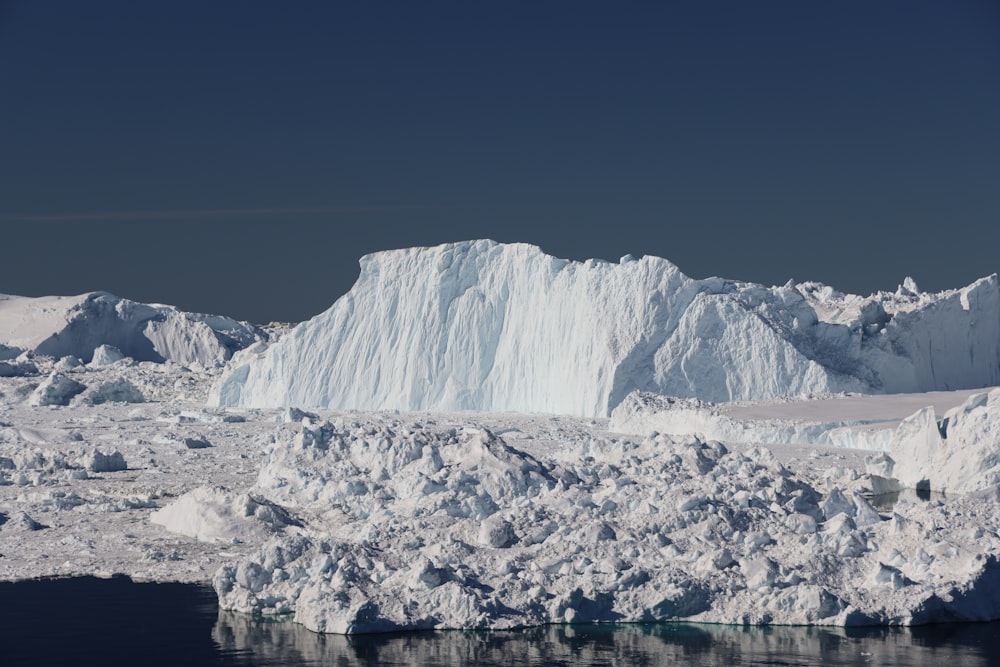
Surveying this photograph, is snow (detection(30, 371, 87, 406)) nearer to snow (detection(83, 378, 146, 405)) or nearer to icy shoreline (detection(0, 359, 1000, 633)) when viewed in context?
snow (detection(83, 378, 146, 405))

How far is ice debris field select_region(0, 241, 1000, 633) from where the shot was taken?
14.8 m

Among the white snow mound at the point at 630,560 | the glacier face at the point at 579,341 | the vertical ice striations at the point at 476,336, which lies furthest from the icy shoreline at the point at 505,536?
the vertical ice striations at the point at 476,336

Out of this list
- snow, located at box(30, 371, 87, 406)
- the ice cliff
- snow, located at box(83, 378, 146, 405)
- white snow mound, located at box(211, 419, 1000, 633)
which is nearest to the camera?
white snow mound, located at box(211, 419, 1000, 633)

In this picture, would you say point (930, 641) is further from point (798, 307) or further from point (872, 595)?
point (798, 307)

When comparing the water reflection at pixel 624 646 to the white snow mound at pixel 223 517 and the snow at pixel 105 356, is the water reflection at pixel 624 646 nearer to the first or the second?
the white snow mound at pixel 223 517

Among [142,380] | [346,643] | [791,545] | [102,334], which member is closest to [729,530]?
[791,545]

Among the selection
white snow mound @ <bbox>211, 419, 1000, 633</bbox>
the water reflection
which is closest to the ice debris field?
white snow mound @ <bbox>211, 419, 1000, 633</bbox>

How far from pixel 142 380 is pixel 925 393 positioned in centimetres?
3491

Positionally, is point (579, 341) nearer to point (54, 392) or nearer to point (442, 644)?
point (54, 392)

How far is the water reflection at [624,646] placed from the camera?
42.6ft

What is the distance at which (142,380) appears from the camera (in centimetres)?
5534

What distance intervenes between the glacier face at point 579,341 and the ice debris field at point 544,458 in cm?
10

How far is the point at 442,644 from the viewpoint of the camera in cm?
1355

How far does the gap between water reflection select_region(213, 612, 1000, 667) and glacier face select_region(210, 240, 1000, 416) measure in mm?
25440
